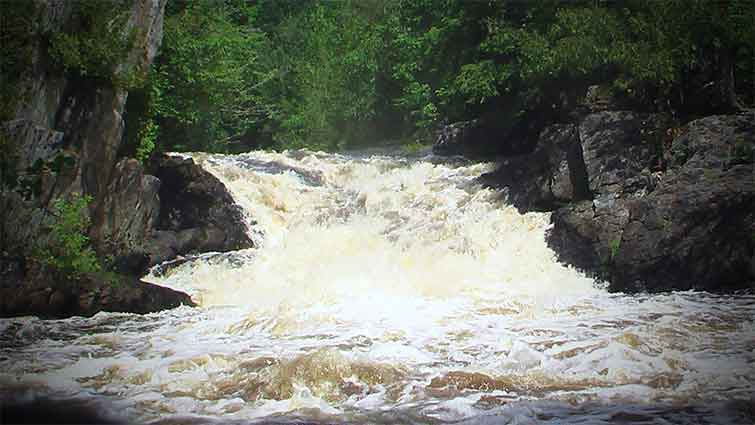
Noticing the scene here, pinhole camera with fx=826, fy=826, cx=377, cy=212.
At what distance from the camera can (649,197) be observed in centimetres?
1270

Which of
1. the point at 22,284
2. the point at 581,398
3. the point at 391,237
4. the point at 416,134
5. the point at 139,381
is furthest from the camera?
the point at 416,134

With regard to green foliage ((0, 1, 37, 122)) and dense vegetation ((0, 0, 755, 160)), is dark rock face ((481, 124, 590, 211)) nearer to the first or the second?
dense vegetation ((0, 0, 755, 160))

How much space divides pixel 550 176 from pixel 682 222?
141 inches

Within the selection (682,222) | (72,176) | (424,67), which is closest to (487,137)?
(424,67)

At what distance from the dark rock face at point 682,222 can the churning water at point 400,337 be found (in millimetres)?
424

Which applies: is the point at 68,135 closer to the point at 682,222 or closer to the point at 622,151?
the point at 622,151

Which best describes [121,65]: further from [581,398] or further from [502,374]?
[581,398]

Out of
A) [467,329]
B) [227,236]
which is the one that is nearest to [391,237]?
[227,236]

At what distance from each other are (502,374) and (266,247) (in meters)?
7.87

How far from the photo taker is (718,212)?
1195 cm

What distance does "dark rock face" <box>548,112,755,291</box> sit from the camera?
1172cm

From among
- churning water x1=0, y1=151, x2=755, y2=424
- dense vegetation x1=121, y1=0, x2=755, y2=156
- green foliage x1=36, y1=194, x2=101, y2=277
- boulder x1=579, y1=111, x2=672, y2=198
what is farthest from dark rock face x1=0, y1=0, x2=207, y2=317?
boulder x1=579, y1=111, x2=672, y2=198

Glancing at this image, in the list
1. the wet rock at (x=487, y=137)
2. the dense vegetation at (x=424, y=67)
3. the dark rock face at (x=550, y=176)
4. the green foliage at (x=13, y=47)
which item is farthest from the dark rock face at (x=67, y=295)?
the wet rock at (x=487, y=137)

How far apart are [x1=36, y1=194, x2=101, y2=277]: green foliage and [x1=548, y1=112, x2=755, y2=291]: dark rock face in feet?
24.5
